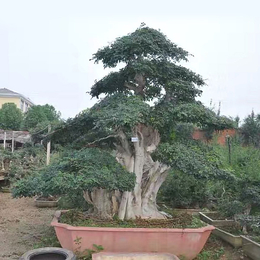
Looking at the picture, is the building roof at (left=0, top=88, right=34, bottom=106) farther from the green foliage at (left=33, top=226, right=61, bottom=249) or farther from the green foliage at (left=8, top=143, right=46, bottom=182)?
the green foliage at (left=33, top=226, right=61, bottom=249)

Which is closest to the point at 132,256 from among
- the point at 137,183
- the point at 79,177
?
the point at 79,177

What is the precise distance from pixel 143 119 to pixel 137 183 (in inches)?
37.6

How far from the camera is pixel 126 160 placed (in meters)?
4.48

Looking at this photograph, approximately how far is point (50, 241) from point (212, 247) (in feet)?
7.14

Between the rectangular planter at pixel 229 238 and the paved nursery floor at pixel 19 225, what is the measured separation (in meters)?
2.62

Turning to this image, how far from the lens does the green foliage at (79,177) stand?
3430mm

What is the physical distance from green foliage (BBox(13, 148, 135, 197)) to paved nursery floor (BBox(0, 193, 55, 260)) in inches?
35.4

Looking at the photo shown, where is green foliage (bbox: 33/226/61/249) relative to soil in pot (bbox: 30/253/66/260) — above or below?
below

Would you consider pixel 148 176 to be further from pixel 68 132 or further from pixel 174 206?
pixel 174 206

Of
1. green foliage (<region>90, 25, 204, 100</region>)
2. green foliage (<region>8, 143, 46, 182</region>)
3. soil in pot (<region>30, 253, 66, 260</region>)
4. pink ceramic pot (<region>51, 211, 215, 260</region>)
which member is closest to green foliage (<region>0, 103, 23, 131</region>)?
green foliage (<region>8, 143, 46, 182</region>)

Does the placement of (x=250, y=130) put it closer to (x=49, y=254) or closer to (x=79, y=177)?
(x=79, y=177)

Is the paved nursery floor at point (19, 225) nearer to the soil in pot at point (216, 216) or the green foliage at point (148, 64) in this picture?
the green foliage at point (148, 64)

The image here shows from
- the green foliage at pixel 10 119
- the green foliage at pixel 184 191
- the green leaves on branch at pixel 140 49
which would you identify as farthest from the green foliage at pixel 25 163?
the green foliage at pixel 10 119

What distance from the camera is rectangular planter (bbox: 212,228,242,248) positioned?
420 centimetres
